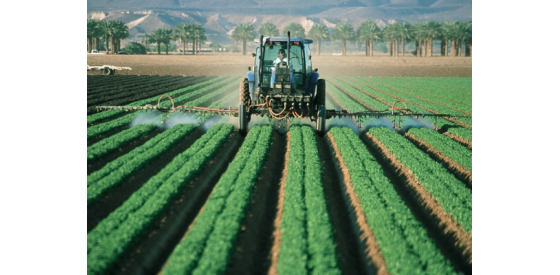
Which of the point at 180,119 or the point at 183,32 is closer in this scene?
the point at 180,119

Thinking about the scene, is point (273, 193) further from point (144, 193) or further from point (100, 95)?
point (100, 95)

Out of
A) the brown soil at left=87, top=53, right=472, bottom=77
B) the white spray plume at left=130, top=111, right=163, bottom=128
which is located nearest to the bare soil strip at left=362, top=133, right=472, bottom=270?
the white spray plume at left=130, top=111, right=163, bottom=128

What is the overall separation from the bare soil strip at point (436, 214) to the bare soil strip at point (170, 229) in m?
4.02

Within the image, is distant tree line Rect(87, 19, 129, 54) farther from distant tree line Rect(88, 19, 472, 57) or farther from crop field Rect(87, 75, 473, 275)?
crop field Rect(87, 75, 473, 275)

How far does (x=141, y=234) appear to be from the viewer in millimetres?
6727

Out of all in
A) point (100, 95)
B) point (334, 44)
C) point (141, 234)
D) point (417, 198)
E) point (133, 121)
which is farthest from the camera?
point (334, 44)

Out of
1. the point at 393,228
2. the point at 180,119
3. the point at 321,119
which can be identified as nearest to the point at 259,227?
the point at 393,228

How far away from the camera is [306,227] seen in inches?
271

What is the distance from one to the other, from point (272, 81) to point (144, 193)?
6.86 m

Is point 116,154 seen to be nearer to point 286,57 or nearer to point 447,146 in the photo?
point 286,57

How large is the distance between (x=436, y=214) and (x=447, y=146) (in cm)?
530

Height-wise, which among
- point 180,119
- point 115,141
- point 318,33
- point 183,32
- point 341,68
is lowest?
point 115,141

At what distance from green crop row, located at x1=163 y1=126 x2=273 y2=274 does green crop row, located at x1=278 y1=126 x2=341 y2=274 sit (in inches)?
28.1
